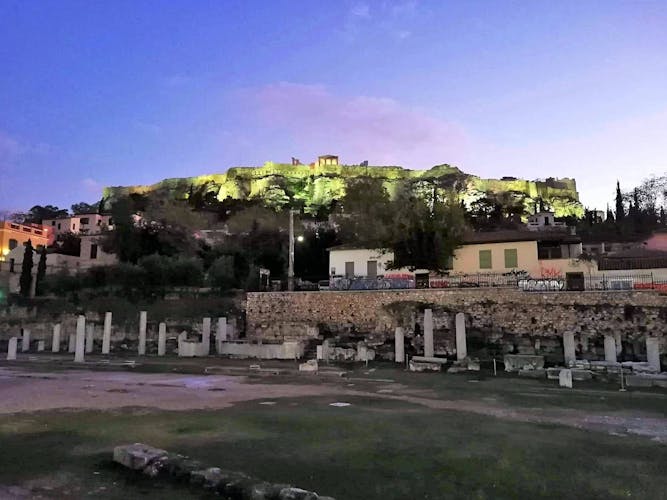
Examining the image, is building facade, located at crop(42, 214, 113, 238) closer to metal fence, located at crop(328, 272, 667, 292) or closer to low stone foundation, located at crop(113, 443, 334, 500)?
metal fence, located at crop(328, 272, 667, 292)

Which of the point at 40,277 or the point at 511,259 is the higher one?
the point at 511,259

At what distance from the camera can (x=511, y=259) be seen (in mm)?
32531

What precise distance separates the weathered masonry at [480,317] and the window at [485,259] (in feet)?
14.1

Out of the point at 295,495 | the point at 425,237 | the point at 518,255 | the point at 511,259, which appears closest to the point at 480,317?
the point at 511,259

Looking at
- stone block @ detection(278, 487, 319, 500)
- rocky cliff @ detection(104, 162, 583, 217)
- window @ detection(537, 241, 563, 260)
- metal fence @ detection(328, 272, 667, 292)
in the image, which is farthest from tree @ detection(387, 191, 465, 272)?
rocky cliff @ detection(104, 162, 583, 217)

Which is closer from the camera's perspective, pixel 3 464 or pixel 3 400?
pixel 3 464

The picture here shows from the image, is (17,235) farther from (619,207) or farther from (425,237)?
(619,207)

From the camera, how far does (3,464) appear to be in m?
6.85

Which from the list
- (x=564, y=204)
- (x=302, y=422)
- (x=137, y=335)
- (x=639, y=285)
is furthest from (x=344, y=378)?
(x=564, y=204)

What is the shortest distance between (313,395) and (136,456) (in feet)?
27.3

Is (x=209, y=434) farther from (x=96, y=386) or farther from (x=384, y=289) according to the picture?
(x=384, y=289)

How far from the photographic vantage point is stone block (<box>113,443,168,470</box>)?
6.43 metres

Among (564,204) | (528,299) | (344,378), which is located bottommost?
(344,378)

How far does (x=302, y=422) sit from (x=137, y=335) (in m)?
30.2
